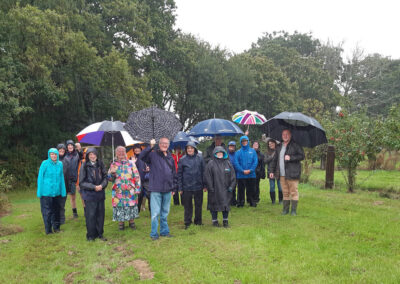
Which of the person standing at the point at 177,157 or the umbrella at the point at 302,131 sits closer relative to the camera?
the umbrella at the point at 302,131

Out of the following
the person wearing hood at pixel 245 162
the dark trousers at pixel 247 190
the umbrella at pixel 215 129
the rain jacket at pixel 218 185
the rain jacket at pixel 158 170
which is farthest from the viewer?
the dark trousers at pixel 247 190

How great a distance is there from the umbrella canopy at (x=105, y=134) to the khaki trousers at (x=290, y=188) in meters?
4.17

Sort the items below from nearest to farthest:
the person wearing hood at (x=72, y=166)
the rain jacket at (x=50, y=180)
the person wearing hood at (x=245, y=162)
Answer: the rain jacket at (x=50, y=180) < the person wearing hood at (x=72, y=166) < the person wearing hood at (x=245, y=162)

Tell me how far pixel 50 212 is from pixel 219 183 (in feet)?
12.6

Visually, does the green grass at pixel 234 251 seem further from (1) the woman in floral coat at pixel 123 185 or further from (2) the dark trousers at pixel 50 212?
(1) the woman in floral coat at pixel 123 185

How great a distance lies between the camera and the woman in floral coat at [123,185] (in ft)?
23.3

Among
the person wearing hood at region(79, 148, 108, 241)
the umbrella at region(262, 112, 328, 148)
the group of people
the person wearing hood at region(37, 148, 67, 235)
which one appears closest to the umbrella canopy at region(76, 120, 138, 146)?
the group of people

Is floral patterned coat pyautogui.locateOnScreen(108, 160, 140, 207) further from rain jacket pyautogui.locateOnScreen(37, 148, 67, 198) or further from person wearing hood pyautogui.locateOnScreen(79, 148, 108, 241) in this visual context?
rain jacket pyautogui.locateOnScreen(37, 148, 67, 198)

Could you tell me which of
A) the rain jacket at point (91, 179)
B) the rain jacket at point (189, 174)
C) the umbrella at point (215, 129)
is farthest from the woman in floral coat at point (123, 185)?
the umbrella at point (215, 129)

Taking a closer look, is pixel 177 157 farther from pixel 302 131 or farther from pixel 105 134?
pixel 302 131

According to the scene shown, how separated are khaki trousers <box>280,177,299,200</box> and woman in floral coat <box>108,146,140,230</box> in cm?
360

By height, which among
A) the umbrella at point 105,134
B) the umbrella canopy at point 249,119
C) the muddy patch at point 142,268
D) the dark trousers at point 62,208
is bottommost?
the muddy patch at point 142,268

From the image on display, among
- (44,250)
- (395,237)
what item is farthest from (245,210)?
(44,250)

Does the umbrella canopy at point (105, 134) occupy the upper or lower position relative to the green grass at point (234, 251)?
upper
